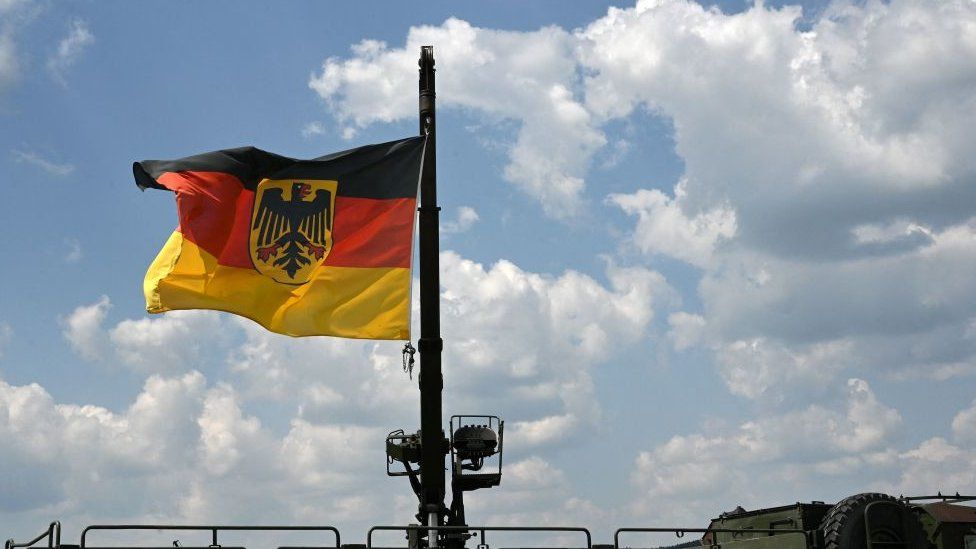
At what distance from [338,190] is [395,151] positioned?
1000 millimetres

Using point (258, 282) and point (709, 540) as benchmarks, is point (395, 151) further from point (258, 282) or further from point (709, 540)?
point (709, 540)

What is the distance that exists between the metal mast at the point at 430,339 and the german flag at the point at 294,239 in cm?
61

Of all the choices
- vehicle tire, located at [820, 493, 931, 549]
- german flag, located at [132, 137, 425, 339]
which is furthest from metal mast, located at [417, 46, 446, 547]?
vehicle tire, located at [820, 493, 931, 549]

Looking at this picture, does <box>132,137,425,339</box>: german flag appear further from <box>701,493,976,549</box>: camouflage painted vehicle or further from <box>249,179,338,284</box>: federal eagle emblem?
<box>701,493,976,549</box>: camouflage painted vehicle

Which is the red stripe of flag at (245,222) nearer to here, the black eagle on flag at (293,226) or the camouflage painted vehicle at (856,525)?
the black eagle on flag at (293,226)

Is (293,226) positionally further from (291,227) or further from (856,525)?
(856,525)

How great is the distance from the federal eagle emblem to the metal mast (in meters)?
1.41

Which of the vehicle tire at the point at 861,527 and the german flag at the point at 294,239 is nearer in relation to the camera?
the german flag at the point at 294,239

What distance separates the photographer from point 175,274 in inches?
563

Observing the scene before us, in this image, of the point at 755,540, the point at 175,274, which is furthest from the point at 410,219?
the point at 755,540

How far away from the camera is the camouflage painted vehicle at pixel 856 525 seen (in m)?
14.8

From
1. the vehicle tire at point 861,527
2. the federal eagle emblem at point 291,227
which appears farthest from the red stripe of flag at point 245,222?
the vehicle tire at point 861,527

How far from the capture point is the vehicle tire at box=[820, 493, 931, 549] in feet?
48.4

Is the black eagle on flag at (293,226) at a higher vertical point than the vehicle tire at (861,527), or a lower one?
higher
